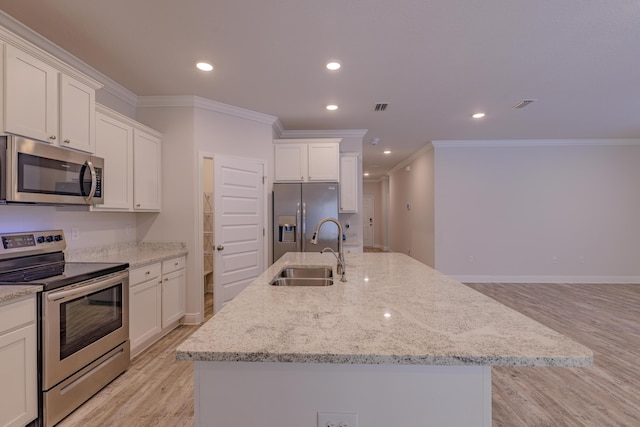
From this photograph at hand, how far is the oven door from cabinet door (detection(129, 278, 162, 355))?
0.18 m

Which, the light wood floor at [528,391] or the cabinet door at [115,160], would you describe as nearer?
the light wood floor at [528,391]

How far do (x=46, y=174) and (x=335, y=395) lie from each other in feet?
7.40

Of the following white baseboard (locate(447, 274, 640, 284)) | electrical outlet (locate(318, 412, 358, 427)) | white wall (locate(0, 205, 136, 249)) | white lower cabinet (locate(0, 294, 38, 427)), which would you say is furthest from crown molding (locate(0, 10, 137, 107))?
white baseboard (locate(447, 274, 640, 284))

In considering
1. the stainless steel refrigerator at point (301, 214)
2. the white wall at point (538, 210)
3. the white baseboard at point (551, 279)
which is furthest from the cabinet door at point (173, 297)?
the white baseboard at point (551, 279)

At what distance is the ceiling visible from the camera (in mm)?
1977

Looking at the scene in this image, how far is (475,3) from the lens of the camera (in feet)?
6.25

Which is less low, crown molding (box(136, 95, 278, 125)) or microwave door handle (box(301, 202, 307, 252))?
crown molding (box(136, 95, 278, 125))

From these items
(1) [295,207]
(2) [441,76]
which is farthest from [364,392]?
(1) [295,207]

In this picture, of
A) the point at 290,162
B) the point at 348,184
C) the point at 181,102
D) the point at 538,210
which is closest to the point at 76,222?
the point at 181,102

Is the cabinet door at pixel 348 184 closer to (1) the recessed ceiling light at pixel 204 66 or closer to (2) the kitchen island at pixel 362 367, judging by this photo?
(1) the recessed ceiling light at pixel 204 66

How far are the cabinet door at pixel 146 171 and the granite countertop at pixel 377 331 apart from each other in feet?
7.31

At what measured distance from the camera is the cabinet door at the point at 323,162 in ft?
13.8

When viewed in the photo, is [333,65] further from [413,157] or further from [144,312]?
[413,157]

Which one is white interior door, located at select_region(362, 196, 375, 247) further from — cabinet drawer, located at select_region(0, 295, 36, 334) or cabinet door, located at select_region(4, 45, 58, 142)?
cabinet drawer, located at select_region(0, 295, 36, 334)
